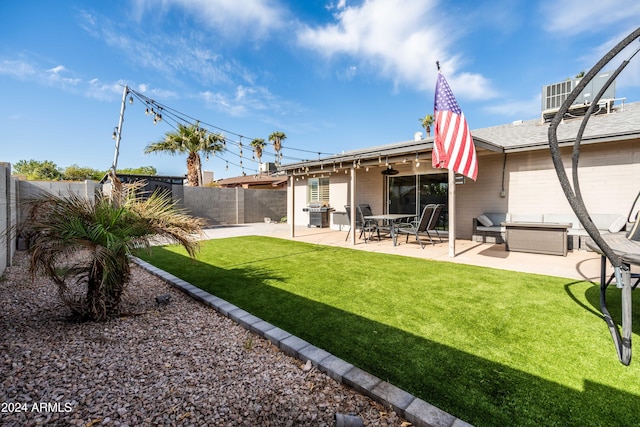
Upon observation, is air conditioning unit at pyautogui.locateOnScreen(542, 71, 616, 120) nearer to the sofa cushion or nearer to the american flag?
the sofa cushion

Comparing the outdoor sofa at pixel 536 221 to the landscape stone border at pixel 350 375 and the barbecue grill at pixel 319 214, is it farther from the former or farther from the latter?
the landscape stone border at pixel 350 375

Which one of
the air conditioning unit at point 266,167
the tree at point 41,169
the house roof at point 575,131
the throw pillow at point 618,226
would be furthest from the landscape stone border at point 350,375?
the tree at point 41,169

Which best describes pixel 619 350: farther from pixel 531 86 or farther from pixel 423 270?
pixel 531 86

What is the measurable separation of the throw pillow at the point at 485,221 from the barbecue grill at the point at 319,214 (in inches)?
234

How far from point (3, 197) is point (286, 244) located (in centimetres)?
567

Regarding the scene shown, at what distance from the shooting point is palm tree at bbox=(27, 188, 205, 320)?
251 centimetres

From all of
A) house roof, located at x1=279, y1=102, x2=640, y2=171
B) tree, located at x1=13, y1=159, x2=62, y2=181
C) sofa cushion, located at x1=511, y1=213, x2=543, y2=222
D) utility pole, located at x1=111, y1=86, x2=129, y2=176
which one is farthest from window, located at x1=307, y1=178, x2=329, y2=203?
tree, located at x1=13, y1=159, x2=62, y2=181

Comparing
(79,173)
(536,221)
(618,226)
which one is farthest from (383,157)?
(79,173)

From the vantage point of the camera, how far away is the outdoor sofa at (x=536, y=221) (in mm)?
6395

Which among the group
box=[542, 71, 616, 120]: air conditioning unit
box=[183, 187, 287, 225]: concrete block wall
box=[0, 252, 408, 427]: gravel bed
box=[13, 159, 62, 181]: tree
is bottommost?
box=[0, 252, 408, 427]: gravel bed

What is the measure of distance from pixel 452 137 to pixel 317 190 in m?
8.23

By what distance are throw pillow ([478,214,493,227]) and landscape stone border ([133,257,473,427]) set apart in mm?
7106

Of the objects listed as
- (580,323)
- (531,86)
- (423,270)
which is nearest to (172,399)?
(580,323)

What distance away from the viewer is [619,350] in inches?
86.7
